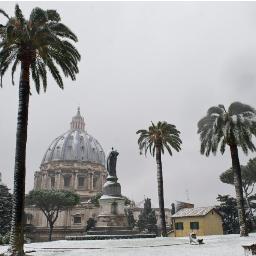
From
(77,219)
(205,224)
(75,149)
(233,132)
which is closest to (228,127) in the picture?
(233,132)

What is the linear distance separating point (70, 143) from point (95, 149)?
365 inches

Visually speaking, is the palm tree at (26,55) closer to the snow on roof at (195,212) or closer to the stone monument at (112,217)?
the stone monument at (112,217)

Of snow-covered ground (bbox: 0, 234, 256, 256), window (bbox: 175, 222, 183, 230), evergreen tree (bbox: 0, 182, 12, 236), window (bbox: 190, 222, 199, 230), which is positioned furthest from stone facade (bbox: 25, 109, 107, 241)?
snow-covered ground (bbox: 0, 234, 256, 256)

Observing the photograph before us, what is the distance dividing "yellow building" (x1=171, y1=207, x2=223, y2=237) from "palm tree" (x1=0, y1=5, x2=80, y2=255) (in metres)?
35.3

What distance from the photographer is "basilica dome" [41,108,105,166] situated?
378ft

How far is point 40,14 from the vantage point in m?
17.3

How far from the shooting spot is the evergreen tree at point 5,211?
53844 mm

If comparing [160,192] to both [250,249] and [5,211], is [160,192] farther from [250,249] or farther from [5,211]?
[5,211]

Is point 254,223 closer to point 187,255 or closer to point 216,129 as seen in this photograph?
point 216,129

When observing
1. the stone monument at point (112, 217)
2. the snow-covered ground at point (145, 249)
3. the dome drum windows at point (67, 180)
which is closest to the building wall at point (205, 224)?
the stone monument at point (112, 217)

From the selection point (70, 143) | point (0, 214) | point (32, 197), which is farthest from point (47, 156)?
point (0, 214)

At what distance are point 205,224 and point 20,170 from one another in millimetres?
37764

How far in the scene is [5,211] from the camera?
182 ft

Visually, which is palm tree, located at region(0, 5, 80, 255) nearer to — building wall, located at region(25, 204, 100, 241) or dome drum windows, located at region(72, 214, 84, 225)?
building wall, located at region(25, 204, 100, 241)
